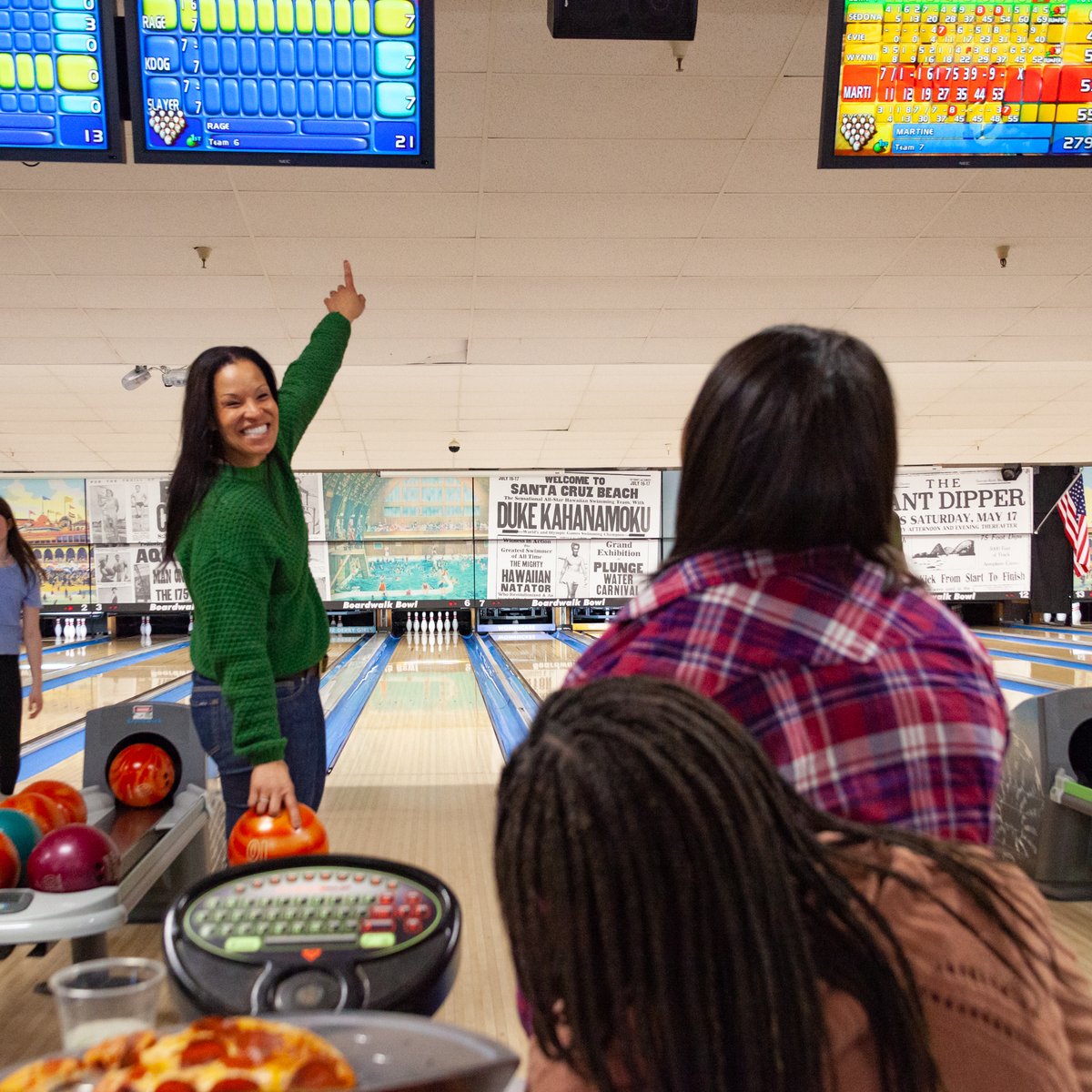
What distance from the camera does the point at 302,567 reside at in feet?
5.93

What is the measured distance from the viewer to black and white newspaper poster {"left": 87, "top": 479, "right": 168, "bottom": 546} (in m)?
10.2

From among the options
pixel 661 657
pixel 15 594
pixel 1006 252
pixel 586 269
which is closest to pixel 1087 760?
pixel 1006 252

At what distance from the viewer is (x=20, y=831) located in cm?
177

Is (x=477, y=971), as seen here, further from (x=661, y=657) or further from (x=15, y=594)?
(x=15, y=594)

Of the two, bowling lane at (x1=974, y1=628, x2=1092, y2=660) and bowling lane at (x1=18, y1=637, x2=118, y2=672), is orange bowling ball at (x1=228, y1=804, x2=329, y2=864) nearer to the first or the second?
bowling lane at (x1=18, y1=637, x2=118, y2=672)

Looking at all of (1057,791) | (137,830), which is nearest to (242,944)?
(137,830)

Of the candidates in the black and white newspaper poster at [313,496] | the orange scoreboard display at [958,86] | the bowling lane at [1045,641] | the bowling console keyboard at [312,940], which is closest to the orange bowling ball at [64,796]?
the bowling console keyboard at [312,940]

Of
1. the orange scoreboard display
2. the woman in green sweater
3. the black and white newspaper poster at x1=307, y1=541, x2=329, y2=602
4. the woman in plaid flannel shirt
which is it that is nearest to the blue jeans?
the woman in green sweater

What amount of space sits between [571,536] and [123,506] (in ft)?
15.0

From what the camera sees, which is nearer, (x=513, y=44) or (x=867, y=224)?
(x=513, y=44)

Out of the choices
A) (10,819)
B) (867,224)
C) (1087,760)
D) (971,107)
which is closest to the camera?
(10,819)

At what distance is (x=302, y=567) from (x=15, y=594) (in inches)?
92.7

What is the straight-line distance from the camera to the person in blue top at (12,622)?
11.8ft

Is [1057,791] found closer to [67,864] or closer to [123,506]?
[67,864]
